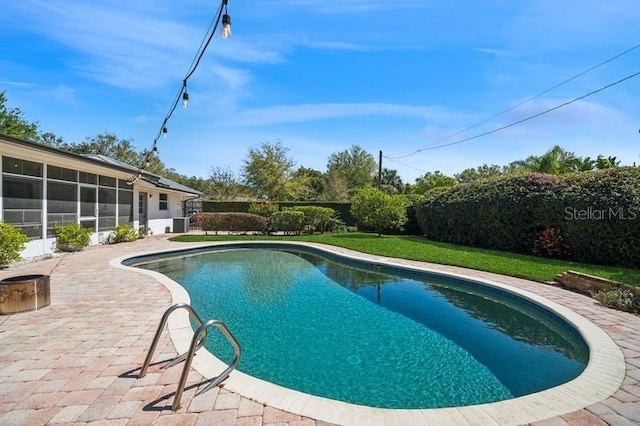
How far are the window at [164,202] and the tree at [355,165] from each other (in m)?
27.6

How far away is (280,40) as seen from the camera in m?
9.01

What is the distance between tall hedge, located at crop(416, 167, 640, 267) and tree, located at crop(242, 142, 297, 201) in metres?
22.7

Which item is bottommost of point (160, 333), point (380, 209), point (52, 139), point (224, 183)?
point (160, 333)

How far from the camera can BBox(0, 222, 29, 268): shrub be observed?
902cm

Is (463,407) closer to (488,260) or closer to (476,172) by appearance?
(488,260)

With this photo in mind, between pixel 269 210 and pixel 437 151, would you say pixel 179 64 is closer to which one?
pixel 269 210

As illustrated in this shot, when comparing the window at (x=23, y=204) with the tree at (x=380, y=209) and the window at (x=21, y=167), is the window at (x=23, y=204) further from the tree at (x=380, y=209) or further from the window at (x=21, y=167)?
the tree at (x=380, y=209)

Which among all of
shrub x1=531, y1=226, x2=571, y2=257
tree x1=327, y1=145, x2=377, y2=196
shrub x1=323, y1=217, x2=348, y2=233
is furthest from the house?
tree x1=327, y1=145, x2=377, y2=196

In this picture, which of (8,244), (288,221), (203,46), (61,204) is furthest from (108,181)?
(203,46)

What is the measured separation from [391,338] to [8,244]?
10.3 metres

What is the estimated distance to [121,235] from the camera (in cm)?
1572

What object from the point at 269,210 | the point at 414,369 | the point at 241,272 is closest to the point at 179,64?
the point at 241,272

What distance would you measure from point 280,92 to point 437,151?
51.2 feet

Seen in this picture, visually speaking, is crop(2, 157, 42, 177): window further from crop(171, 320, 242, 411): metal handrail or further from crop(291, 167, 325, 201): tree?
crop(291, 167, 325, 201): tree
